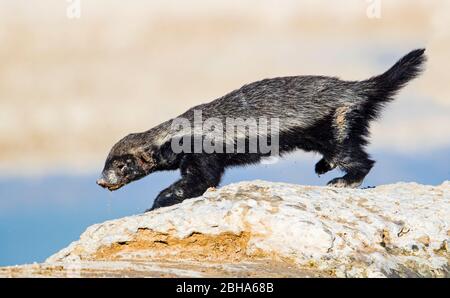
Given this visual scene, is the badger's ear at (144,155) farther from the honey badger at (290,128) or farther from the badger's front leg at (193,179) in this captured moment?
the badger's front leg at (193,179)

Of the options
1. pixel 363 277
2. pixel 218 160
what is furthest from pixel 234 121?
pixel 363 277

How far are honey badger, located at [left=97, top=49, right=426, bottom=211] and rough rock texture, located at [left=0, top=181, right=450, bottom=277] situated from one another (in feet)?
9.09

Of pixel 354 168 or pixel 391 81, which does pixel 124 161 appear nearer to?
pixel 354 168

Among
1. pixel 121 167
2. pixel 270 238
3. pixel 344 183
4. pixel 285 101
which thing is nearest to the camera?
pixel 270 238

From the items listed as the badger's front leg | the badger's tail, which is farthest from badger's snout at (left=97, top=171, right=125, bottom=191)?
the badger's tail

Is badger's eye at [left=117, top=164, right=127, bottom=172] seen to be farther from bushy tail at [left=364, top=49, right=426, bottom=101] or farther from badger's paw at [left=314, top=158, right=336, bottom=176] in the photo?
bushy tail at [left=364, top=49, right=426, bottom=101]

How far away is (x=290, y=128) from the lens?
1515 centimetres

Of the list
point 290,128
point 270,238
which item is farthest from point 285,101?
point 270,238

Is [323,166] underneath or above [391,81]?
underneath

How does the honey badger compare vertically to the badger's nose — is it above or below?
above

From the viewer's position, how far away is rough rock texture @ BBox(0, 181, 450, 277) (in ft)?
33.6

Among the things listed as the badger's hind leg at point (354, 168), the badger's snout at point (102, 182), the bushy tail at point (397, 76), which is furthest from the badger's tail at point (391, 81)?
the badger's snout at point (102, 182)

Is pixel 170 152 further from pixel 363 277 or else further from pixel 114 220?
pixel 363 277

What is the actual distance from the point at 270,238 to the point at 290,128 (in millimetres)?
4666
